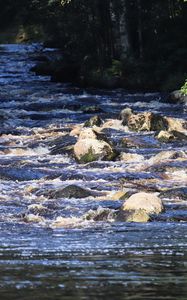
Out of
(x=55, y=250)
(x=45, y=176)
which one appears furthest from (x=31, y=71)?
(x=55, y=250)

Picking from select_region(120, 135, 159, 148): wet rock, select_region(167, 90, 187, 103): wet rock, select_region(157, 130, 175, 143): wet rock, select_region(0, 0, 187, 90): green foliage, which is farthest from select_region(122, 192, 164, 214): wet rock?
select_region(0, 0, 187, 90): green foliage

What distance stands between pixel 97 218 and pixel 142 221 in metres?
0.63

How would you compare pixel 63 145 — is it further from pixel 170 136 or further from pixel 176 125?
pixel 176 125

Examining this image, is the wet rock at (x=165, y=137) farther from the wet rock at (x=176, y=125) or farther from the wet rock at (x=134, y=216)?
the wet rock at (x=134, y=216)

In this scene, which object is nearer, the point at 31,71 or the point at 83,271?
the point at 83,271

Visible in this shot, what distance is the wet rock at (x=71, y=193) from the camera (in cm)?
1116

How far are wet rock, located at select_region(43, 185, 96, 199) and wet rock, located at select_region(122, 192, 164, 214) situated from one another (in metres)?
Result: 1.43

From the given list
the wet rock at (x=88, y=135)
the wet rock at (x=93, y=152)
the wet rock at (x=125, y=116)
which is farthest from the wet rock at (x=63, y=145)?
the wet rock at (x=125, y=116)

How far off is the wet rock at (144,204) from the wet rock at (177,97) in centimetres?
1533

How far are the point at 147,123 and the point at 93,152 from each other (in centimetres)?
448

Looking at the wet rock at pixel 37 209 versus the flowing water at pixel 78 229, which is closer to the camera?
the flowing water at pixel 78 229

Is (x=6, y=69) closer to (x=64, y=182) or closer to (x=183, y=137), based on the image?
(x=183, y=137)

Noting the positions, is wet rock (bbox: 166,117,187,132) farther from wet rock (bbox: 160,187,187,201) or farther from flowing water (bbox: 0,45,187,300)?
wet rock (bbox: 160,187,187,201)

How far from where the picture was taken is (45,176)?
43.4 feet
